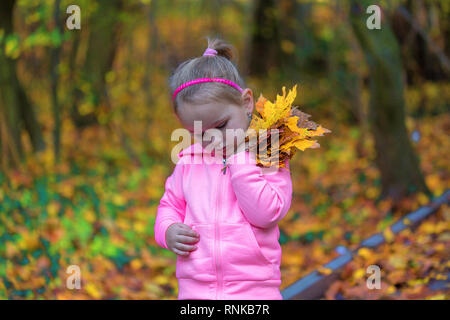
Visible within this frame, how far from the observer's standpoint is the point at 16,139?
7.62m

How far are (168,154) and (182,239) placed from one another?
25.0 feet

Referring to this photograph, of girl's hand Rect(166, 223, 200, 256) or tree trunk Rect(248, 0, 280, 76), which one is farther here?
tree trunk Rect(248, 0, 280, 76)

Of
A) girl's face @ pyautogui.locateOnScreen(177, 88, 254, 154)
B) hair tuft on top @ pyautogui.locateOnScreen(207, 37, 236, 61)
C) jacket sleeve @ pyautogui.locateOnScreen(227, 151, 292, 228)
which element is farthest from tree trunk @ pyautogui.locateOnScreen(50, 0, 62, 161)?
jacket sleeve @ pyautogui.locateOnScreen(227, 151, 292, 228)

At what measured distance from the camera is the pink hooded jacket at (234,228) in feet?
6.98

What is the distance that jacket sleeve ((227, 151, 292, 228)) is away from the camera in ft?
6.91

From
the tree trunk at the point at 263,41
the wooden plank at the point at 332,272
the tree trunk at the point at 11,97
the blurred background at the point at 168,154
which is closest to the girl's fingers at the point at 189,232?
the blurred background at the point at 168,154

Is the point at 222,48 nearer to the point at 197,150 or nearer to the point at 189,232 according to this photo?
the point at 197,150

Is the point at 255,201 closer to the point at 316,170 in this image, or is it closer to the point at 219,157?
the point at 219,157

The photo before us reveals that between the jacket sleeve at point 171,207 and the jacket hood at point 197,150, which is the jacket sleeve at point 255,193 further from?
the jacket sleeve at point 171,207

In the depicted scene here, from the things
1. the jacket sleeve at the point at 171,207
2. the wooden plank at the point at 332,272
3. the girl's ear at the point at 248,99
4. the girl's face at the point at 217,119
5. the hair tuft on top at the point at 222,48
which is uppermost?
the hair tuft on top at the point at 222,48

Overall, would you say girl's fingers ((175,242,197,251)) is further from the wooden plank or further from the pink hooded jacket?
the wooden plank

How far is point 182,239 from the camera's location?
221 centimetres

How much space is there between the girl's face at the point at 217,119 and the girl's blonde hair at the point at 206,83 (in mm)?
26

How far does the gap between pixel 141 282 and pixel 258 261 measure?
9.29 feet
